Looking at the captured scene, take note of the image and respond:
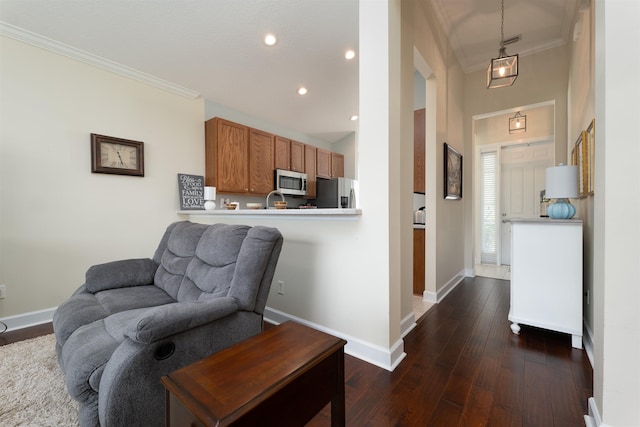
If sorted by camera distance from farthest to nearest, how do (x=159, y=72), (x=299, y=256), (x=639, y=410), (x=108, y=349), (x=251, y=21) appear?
(x=159, y=72), (x=251, y=21), (x=299, y=256), (x=108, y=349), (x=639, y=410)

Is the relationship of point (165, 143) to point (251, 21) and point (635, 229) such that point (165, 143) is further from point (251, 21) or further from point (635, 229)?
point (635, 229)

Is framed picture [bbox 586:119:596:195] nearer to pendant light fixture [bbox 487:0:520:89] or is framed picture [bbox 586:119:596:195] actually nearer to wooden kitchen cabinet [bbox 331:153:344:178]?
Answer: pendant light fixture [bbox 487:0:520:89]

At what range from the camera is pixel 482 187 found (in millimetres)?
5234

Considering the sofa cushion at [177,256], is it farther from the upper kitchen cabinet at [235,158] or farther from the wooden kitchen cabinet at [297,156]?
the wooden kitchen cabinet at [297,156]

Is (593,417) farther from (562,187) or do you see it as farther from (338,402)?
(562,187)

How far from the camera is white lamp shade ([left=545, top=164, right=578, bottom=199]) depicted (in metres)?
2.19

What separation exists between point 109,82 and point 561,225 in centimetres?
469

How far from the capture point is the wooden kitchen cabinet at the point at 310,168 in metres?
5.02

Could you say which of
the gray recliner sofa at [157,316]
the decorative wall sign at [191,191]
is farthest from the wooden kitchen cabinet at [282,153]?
the gray recliner sofa at [157,316]

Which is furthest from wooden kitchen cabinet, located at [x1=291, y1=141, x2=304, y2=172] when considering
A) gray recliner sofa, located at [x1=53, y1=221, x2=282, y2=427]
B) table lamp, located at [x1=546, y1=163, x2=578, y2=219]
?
table lamp, located at [x1=546, y1=163, x2=578, y2=219]

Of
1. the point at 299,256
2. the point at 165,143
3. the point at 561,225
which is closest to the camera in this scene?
the point at 561,225

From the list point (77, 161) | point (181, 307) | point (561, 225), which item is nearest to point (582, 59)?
A: point (561, 225)

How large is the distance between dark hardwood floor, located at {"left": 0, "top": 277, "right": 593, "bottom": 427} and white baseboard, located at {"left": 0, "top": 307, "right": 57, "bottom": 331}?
0.11m

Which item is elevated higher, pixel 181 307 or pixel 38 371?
pixel 181 307
